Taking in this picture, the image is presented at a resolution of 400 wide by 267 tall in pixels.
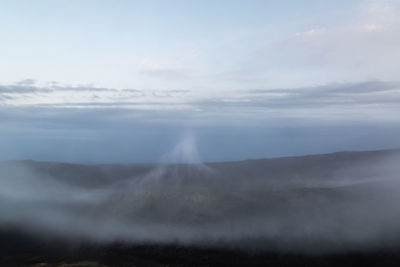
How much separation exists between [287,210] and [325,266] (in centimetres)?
5479

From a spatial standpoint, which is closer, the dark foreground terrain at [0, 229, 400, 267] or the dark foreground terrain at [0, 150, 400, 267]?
the dark foreground terrain at [0, 229, 400, 267]

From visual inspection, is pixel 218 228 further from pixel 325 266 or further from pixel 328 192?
pixel 328 192

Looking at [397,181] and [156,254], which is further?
[397,181]

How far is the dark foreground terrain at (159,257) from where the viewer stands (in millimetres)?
97938

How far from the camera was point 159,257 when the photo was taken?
344 feet

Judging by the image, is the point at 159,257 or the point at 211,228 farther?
the point at 211,228

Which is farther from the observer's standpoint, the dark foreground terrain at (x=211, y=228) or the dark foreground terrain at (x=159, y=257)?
the dark foreground terrain at (x=211, y=228)

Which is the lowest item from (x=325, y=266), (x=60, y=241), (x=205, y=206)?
(x=325, y=266)

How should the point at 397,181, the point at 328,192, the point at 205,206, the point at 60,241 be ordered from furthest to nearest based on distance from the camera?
the point at 397,181
the point at 328,192
the point at 205,206
the point at 60,241

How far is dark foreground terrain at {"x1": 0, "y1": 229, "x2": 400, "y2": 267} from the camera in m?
97.9

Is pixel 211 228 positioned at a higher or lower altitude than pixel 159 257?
higher

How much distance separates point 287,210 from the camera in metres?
150

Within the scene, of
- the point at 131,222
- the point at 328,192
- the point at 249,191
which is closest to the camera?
the point at 131,222

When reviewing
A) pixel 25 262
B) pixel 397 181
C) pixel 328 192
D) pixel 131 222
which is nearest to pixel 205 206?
pixel 131 222
